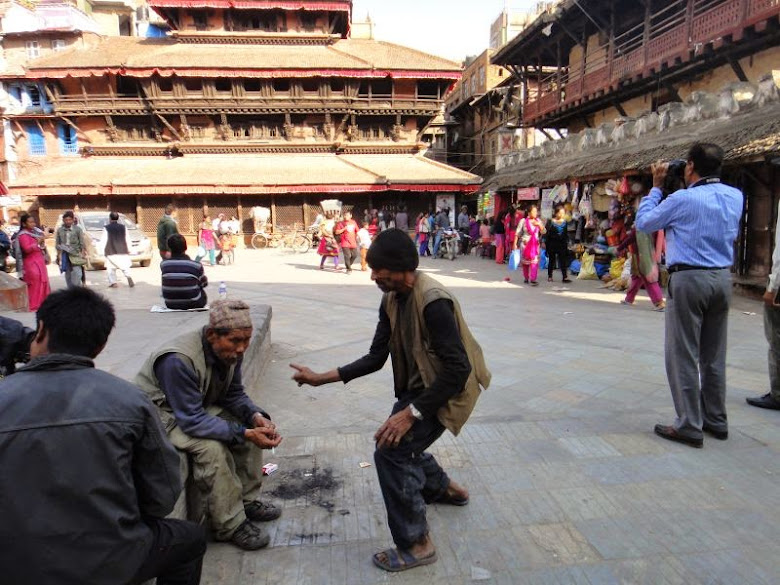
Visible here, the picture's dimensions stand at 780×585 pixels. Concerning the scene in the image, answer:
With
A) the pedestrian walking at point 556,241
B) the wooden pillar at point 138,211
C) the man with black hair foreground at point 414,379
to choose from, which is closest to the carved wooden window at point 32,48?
the wooden pillar at point 138,211

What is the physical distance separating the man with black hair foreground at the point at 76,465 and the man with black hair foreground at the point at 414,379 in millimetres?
928

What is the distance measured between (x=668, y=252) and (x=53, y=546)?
358 centimetres

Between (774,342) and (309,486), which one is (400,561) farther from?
(774,342)

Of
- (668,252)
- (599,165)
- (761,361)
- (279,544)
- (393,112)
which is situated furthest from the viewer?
(393,112)

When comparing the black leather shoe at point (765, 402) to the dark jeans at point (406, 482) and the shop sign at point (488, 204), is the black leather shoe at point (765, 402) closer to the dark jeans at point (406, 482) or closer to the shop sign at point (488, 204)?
the dark jeans at point (406, 482)

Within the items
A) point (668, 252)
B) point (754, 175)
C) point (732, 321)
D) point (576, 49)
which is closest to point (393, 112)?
point (576, 49)

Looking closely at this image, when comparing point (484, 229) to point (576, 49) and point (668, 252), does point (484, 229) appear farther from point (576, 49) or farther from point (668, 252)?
point (668, 252)

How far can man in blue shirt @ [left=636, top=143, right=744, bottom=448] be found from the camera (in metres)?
3.38

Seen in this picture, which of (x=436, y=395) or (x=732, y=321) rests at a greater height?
(x=436, y=395)

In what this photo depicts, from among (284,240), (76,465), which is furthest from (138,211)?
(76,465)

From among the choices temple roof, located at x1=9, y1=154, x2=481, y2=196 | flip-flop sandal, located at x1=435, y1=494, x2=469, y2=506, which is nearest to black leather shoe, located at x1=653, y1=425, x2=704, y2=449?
flip-flop sandal, located at x1=435, y1=494, x2=469, y2=506

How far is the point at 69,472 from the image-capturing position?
143cm

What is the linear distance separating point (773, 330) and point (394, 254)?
345 cm

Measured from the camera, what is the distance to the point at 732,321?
7.30 meters
